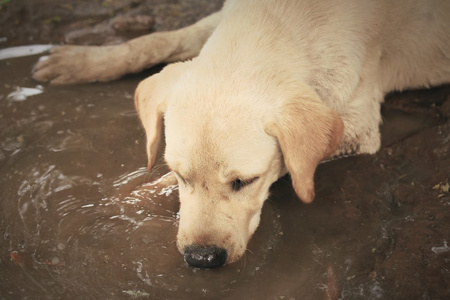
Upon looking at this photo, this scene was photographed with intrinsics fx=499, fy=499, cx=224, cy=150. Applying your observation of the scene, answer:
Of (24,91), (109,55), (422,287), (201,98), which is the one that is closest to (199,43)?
(109,55)

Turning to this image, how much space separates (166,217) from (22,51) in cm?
279

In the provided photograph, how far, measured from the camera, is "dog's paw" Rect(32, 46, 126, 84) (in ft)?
14.5

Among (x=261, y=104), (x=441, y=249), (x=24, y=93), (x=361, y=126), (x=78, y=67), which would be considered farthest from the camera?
(x=78, y=67)

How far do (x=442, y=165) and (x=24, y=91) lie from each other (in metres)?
3.40

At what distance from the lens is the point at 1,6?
5.53 m

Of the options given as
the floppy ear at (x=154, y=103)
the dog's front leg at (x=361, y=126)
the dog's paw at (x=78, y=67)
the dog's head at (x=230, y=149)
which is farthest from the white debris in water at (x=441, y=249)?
the dog's paw at (x=78, y=67)

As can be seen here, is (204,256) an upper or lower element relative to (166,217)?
upper

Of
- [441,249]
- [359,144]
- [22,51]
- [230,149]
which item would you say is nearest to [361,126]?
[359,144]

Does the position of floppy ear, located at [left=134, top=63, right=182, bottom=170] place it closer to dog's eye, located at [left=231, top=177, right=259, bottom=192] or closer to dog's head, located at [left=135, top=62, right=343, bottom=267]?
dog's head, located at [left=135, top=62, right=343, bottom=267]

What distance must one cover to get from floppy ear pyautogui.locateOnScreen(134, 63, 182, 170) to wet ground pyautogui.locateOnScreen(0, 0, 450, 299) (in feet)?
1.59

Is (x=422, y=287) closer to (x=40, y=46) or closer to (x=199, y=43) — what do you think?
(x=199, y=43)

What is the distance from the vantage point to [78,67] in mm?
4426

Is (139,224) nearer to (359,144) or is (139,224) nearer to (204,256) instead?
(204,256)

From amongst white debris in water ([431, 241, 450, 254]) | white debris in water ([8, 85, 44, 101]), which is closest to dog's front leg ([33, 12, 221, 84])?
white debris in water ([8, 85, 44, 101])
